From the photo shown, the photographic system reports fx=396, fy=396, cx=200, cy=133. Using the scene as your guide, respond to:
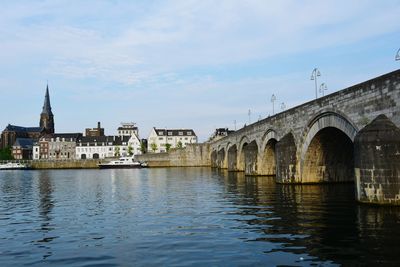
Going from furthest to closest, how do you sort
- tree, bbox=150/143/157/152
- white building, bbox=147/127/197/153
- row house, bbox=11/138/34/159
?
row house, bbox=11/138/34/159, white building, bbox=147/127/197/153, tree, bbox=150/143/157/152

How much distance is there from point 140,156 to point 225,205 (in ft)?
329

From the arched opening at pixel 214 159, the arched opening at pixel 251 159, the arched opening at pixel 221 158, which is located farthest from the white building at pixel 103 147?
the arched opening at pixel 251 159

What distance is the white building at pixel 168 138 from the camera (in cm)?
16538

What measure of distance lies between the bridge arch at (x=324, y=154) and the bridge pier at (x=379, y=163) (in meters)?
10.0

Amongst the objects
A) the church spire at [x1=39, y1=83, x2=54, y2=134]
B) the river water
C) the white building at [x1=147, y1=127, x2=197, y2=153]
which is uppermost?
the church spire at [x1=39, y1=83, x2=54, y2=134]

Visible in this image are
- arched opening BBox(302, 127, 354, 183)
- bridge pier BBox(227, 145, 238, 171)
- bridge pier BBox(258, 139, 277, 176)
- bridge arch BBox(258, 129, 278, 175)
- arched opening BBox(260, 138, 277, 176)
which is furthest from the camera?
bridge pier BBox(227, 145, 238, 171)

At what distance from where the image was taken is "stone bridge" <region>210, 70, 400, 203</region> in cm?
1934

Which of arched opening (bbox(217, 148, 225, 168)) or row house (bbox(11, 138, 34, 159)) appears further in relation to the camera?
row house (bbox(11, 138, 34, 159))

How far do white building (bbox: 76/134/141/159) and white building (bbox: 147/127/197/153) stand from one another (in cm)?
755

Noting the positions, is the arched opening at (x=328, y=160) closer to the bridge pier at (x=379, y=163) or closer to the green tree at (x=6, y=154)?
the bridge pier at (x=379, y=163)

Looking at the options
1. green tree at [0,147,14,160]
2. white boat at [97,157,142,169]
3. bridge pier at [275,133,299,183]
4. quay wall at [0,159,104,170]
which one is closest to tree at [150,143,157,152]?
quay wall at [0,159,104,170]

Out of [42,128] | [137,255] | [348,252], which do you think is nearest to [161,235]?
[137,255]

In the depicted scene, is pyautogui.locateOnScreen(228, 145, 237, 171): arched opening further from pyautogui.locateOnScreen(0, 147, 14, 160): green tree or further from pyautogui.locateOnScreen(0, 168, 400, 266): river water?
pyautogui.locateOnScreen(0, 147, 14, 160): green tree

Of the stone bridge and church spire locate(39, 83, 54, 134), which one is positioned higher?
A: church spire locate(39, 83, 54, 134)
